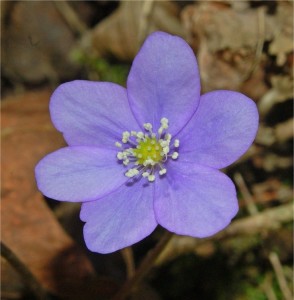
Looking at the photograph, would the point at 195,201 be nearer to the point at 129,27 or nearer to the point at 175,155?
the point at 175,155

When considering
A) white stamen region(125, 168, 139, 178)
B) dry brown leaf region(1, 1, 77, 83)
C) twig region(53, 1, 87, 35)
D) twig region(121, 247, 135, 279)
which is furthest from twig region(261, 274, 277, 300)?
twig region(53, 1, 87, 35)

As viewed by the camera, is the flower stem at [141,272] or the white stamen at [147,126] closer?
the white stamen at [147,126]

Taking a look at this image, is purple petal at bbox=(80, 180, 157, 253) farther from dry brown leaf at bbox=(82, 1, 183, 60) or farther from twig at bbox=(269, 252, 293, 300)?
dry brown leaf at bbox=(82, 1, 183, 60)

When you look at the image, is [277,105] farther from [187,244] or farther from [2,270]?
[2,270]

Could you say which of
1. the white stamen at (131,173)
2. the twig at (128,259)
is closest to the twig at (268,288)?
the twig at (128,259)

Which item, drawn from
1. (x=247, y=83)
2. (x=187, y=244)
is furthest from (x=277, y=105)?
(x=187, y=244)

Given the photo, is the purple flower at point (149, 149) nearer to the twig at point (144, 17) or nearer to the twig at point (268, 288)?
the twig at point (268, 288)

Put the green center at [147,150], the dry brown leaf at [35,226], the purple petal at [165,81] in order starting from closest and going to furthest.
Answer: the purple petal at [165,81]
the green center at [147,150]
the dry brown leaf at [35,226]

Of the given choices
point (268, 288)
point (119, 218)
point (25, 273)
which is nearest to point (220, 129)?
point (119, 218)
